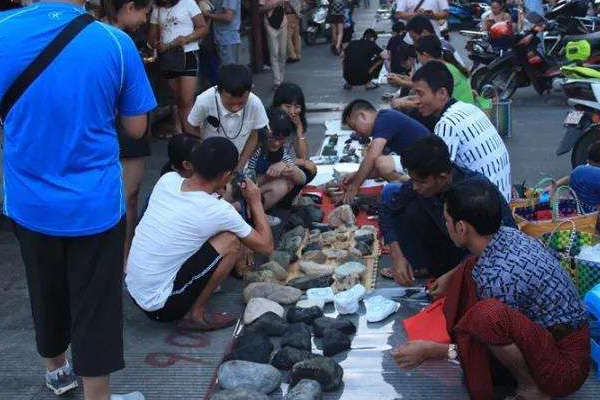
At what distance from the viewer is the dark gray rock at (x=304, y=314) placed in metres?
4.33

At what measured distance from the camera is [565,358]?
11.1ft

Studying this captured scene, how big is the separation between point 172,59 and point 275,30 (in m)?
3.98

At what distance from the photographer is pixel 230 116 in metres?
5.47

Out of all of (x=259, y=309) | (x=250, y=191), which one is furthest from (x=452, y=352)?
(x=250, y=191)

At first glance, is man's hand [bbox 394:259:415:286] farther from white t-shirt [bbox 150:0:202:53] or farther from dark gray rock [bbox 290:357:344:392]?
white t-shirt [bbox 150:0:202:53]

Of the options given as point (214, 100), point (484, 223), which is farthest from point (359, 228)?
point (484, 223)

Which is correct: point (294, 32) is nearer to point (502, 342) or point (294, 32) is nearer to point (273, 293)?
point (273, 293)

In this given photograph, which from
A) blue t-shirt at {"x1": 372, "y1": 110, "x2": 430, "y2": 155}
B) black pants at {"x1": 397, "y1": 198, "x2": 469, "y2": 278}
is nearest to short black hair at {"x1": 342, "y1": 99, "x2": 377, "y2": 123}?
blue t-shirt at {"x1": 372, "y1": 110, "x2": 430, "y2": 155}

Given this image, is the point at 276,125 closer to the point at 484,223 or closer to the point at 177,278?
the point at 177,278

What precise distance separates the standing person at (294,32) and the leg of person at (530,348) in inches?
391

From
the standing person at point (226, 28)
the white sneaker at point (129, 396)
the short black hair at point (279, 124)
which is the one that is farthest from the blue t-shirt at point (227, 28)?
the white sneaker at point (129, 396)

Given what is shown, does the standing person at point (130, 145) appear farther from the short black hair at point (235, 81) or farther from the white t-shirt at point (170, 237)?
the short black hair at point (235, 81)

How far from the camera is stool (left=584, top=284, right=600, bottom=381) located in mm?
3754

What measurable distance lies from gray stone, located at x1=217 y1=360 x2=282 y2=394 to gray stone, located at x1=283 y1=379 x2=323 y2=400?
0.11m
